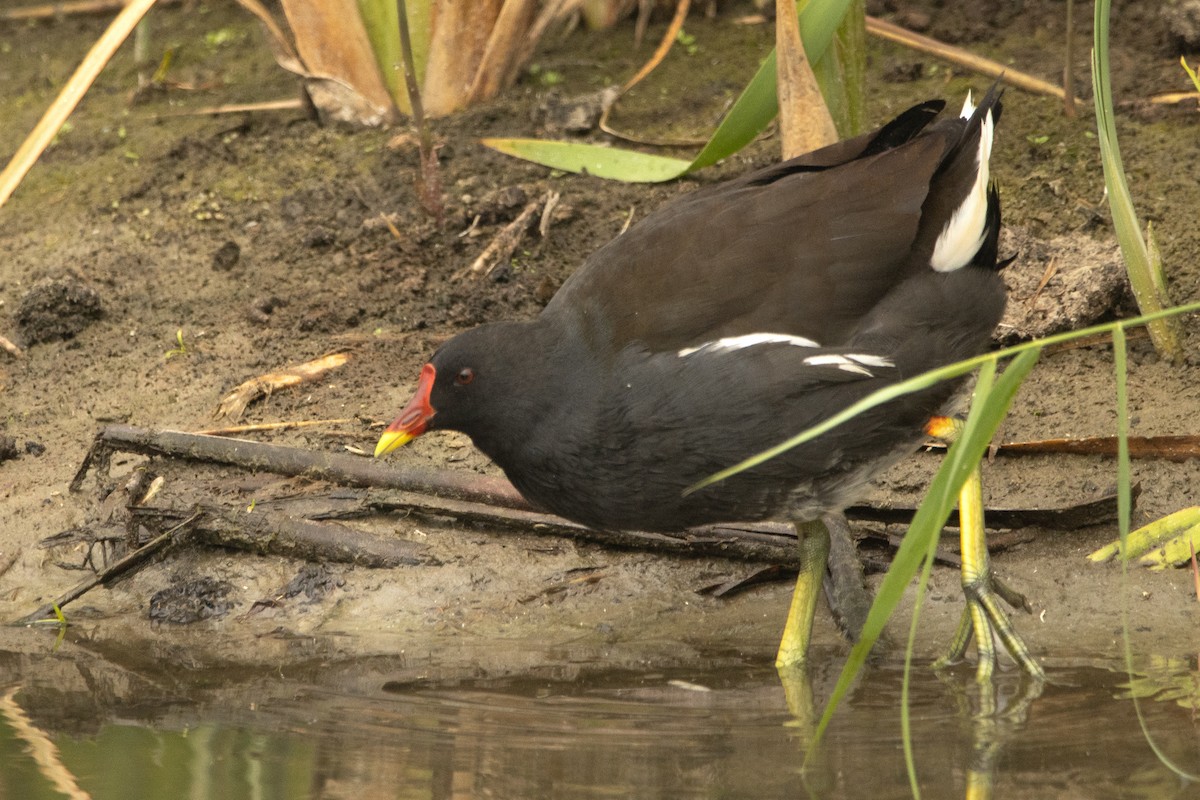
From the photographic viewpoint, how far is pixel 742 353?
2.93 metres

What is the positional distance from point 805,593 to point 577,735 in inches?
29.1

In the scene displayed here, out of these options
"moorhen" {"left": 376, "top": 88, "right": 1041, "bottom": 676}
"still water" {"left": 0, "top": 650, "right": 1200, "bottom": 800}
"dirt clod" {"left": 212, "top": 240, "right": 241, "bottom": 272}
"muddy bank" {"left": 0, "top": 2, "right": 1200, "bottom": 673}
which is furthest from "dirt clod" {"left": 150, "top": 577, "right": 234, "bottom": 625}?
"dirt clod" {"left": 212, "top": 240, "right": 241, "bottom": 272}

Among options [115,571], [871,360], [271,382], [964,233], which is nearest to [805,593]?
[871,360]

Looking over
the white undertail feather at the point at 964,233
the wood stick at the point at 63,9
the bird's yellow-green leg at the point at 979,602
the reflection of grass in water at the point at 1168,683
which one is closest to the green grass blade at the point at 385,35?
the wood stick at the point at 63,9

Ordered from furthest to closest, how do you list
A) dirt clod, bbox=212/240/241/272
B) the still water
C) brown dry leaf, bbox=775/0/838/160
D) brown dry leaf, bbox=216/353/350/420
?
1. dirt clod, bbox=212/240/241/272
2. brown dry leaf, bbox=216/353/350/420
3. brown dry leaf, bbox=775/0/838/160
4. the still water

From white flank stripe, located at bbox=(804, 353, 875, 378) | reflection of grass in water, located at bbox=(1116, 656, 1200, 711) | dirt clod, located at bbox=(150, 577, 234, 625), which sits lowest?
reflection of grass in water, located at bbox=(1116, 656, 1200, 711)

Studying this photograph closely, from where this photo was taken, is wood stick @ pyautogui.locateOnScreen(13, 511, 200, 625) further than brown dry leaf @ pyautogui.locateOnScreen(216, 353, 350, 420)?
No

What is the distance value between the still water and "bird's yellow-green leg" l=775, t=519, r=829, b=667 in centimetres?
6

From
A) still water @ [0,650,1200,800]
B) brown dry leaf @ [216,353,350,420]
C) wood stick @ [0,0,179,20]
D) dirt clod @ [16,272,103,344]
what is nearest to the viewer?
still water @ [0,650,1200,800]

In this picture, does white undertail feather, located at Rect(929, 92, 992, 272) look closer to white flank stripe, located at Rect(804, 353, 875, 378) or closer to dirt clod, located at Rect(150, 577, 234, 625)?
white flank stripe, located at Rect(804, 353, 875, 378)

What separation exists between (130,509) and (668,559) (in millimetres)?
1320

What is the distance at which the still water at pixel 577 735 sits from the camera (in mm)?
2441

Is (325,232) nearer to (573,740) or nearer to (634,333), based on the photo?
(634,333)

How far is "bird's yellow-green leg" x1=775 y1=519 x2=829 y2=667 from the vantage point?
3148 millimetres
